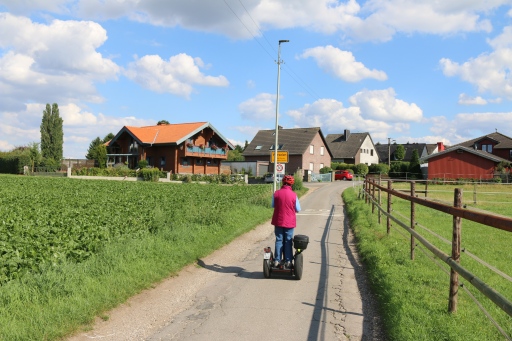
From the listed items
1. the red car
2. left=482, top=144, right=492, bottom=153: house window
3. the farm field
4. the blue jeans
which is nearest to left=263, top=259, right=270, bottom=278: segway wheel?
the blue jeans

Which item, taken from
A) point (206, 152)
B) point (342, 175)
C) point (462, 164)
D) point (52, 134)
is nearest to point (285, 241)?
point (206, 152)

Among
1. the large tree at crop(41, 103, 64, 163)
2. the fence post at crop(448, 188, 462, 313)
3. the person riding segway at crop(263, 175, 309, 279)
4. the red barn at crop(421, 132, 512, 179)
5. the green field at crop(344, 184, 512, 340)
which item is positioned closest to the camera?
the green field at crop(344, 184, 512, 340)

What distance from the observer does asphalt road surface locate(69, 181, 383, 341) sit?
5137 mm

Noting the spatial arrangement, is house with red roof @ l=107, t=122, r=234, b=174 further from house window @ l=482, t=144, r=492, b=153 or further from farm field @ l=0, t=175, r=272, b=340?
farm field @ l=0, t=175, r=272, b=340

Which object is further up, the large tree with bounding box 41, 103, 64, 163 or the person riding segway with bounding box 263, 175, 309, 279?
the large tree with bounding box 41, 103, 64, 163

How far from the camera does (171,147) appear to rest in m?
53.1

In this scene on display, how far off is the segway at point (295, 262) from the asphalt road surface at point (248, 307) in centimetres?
14

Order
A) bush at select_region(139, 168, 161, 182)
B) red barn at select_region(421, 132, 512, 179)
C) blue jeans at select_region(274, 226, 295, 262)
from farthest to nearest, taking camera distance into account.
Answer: red barn at select_region(421, 132, 512, 179), bush at select_region(139, 168, 161, 182), blue jeans at select_region(274, 226, 295, 262)

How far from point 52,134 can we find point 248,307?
267 feet

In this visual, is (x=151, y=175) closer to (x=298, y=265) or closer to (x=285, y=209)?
(x=285, y=209)

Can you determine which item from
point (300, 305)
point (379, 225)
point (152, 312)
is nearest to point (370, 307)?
point (300, 305)

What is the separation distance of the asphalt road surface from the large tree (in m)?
77.4

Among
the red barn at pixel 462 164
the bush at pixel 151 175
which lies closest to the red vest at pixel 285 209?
the bush at pixel 151 175

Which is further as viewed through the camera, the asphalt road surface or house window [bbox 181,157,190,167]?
house window [bbox 181,157,190,167]
